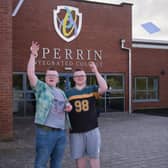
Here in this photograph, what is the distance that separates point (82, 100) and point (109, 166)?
2.54 metres

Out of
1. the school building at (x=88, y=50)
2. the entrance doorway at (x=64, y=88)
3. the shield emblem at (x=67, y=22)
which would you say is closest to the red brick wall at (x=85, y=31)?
the school building at (x=88, y=50)

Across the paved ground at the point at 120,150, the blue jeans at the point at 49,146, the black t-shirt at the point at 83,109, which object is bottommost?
the paved ground at the point at 120,150

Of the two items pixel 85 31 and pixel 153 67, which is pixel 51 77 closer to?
pixel 85 31

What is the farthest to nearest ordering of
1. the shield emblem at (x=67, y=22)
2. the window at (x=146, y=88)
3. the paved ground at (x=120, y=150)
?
the window at (x=146, y=88) → the shield emblem at (x=67, y=22) → the paved ground at (x=120, y=150)

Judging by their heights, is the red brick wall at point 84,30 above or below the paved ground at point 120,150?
above

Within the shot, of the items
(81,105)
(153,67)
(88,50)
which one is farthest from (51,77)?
(153,67)

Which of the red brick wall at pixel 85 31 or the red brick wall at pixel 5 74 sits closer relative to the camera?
the red brick wall at pixel 5 74

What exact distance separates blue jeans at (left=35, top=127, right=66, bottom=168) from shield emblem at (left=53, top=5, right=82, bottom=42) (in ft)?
45.7

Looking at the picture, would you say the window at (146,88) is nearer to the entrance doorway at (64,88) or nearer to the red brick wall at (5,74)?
the entrance doorway at (64,88)

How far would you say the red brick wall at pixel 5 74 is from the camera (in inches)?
376

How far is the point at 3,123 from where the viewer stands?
31.2ft

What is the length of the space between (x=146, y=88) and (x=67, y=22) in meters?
7.19

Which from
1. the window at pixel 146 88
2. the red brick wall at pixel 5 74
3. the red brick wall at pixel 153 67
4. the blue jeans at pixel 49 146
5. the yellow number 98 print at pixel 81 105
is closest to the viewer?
the blue jeans at pixel 49 146


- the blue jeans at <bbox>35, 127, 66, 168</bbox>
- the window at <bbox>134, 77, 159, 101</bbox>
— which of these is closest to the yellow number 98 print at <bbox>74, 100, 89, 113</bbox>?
the blue jeans at <bbox>35, 127, 66, 168</bbox>
